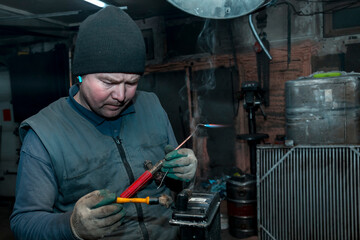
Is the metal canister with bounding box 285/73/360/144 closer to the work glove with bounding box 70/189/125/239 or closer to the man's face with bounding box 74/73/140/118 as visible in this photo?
the man's face with bounding box 74/73/140/118

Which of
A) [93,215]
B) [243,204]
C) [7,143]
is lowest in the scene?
[243,204]

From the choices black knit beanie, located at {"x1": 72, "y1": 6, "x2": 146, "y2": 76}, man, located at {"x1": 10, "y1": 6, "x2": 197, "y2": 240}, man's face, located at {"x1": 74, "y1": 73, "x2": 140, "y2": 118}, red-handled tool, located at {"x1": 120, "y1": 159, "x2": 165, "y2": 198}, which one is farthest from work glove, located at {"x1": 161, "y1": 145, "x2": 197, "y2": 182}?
black knit beanie, located at {"x1": 72, "y1": 6, "x2": 146, "y2": 76}

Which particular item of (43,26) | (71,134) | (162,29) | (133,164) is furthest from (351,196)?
(43,26)

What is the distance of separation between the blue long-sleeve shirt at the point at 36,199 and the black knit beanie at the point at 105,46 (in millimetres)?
416

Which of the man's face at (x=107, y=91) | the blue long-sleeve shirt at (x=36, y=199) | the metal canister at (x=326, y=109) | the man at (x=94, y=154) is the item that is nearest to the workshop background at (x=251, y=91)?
the metal canister at (x=326, y=109)

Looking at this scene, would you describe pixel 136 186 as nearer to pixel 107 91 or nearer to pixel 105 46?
pixel 107 91

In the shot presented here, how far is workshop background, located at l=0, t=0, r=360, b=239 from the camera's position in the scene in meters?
2.94

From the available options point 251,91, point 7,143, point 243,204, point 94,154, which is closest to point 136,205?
point 94,154

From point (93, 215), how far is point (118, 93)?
0.57 meters

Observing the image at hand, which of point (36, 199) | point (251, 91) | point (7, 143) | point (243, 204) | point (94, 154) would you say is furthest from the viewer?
point (7, 143)

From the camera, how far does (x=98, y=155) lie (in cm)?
139

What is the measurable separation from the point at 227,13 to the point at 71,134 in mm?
936

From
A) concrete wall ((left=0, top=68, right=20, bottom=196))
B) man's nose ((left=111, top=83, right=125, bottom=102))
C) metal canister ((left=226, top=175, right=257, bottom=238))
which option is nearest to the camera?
man's nose ((left=111, top=83, right=125, bottom=102))

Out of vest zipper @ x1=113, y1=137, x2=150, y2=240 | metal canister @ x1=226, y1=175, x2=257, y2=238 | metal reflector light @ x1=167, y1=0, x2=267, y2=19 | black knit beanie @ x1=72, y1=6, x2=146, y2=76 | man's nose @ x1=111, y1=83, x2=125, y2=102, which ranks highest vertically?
metal reflector light @ x1=167, y1=0, x2=267, y2=19
